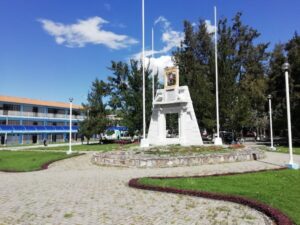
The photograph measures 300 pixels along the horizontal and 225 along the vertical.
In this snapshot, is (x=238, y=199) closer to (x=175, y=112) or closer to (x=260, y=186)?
(x=260, y=186)

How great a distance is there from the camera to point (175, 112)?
86.4 feet

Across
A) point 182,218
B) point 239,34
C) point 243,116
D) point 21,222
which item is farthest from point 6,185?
point 239,34

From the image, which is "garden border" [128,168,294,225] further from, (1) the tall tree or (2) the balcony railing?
(2) the balcony railing

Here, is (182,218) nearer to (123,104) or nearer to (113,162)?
(113,162)

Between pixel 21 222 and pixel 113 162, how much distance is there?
11098 millimetres

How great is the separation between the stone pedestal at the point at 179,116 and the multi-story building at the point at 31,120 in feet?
93.3

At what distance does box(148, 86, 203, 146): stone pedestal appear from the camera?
2555 cm

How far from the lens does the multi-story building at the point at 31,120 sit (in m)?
57.1

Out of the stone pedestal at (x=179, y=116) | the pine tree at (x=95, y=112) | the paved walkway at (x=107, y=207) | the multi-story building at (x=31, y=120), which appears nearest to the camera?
the paved walkway at (x=107, y=207)

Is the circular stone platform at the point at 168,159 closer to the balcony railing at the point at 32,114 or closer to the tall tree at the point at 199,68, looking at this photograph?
the tall tree at the point at 199,68

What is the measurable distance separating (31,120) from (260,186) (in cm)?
5806

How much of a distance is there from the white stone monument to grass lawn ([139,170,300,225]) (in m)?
12.1

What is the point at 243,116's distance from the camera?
118 feet

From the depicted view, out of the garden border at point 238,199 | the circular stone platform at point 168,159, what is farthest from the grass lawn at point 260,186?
the circular stone platform at point 168,159
